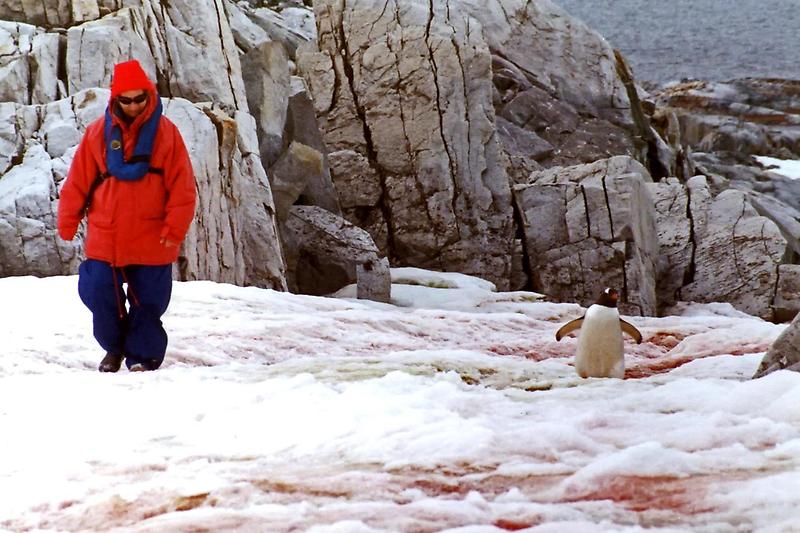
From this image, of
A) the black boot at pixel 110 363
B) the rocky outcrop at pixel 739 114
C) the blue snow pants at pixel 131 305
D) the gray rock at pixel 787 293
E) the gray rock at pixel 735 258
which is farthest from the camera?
the rocky outcrop at pixel 739 114

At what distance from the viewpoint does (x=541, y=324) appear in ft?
33.6

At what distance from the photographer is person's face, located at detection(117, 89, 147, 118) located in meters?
5.46

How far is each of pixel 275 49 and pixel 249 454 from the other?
512 inches

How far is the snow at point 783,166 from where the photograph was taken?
36.0 metres

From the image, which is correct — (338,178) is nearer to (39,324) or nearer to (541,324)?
(541,324)

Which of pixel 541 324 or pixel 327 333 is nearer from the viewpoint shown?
pixel 327 333

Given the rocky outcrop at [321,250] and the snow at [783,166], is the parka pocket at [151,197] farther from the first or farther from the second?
the snow at [783,166]

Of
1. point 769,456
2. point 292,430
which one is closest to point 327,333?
point 292,430

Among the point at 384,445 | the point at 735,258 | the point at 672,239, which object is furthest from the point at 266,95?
the point at 384,445

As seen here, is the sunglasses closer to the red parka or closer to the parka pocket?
the red parka

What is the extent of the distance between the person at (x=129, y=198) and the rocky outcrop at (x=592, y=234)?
1285cm

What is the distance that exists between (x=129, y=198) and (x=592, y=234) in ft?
44.3

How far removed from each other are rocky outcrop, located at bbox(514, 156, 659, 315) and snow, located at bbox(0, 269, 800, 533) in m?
10.8

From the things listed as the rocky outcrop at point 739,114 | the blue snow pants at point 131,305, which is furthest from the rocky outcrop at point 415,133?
the rocky outcrop at point 739,114
